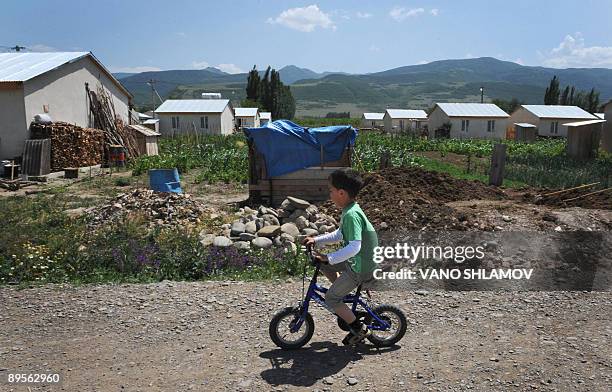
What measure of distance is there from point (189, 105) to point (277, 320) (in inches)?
1862

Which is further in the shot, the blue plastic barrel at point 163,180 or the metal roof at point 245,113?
the metal roof at point 245,113

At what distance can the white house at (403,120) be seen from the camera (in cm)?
6103

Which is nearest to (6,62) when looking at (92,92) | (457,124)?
(92,92)

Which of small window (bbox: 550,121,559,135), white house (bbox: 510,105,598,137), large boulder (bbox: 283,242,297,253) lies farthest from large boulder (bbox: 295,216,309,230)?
small window (bbox: 550,121,559,135)

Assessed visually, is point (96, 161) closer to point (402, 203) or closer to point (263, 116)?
point (402, 203)

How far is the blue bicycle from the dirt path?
0.11 metres

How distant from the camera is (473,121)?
49281 millimetres

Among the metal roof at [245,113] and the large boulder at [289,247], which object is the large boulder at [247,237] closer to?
the large boulder at [289,247]

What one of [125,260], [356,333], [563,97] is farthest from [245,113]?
[356,333]

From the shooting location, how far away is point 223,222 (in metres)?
9.76

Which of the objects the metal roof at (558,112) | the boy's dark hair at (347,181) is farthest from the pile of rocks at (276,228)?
the metal roof at (558,112)

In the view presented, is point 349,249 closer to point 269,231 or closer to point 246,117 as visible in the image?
point 269,231

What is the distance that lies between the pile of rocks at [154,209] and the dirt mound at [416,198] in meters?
3.04

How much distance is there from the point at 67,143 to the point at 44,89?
2691 millimetres
